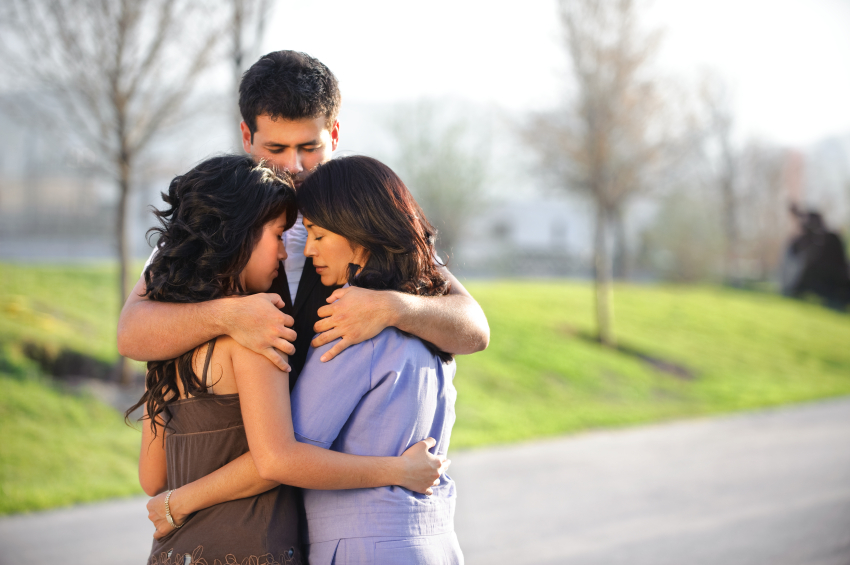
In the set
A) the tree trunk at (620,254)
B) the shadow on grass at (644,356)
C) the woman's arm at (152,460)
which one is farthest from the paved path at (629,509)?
the tree trunk at (620,254)

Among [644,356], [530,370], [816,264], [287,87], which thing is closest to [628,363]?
[644,356]

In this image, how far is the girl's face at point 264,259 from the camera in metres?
1.98

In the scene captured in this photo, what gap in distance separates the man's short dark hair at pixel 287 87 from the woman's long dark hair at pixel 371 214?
0.81 meters

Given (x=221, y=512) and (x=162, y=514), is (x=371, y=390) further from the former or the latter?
(x=162, y=514)

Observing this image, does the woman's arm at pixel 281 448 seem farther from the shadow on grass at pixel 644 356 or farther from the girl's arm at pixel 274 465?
the shadow on grass at pixel 644 356

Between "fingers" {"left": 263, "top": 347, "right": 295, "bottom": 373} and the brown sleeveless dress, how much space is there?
178 mm

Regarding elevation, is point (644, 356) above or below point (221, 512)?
below

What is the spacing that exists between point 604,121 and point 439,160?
575 inches

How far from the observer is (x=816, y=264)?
19.5 m

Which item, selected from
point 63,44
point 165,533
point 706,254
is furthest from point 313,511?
point 706,254

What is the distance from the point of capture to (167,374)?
1905 mm

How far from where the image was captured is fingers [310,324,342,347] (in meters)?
1.80

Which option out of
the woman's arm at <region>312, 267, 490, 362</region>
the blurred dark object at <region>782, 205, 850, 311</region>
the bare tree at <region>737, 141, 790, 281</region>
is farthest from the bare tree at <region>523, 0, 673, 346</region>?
the bare tree at <region>737, 141, 790, 281</region>

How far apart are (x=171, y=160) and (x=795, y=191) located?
2837cm
